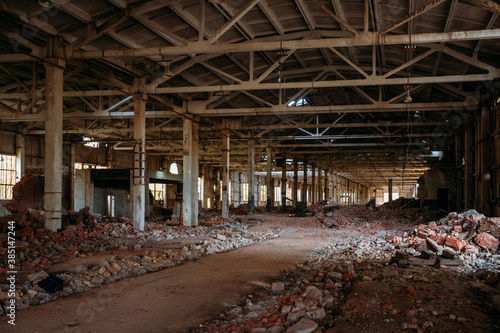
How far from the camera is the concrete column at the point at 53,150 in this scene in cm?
1131

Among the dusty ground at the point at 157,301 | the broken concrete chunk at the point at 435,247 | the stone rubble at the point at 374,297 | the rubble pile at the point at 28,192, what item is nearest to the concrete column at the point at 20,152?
the rubble pile at the point at 28,192

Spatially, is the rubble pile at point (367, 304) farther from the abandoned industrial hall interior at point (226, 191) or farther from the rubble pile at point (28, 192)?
the rubble pile at point (28, 192)

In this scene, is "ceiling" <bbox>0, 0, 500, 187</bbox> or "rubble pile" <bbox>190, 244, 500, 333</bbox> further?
"ceiling" <bbox>0, 0, 500, 187</bbox>

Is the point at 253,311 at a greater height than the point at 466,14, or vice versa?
the point at 466,14

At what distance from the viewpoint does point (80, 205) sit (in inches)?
770

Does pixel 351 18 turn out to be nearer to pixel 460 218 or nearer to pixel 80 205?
pixel 460 218

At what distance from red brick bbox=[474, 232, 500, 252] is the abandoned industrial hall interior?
43 millimetres

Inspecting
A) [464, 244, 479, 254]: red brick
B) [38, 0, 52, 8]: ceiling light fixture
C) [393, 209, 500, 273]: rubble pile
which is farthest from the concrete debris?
[464, 244, 479, 254]: red brick

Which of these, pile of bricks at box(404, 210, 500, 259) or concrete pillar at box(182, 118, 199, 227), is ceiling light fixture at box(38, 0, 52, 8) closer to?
concrete pillar at box(182, 118, 199, 227)

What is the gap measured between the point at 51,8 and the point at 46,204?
5.59 meters

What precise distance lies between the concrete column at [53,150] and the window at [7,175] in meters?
12.9

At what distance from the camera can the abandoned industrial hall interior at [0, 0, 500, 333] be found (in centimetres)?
600

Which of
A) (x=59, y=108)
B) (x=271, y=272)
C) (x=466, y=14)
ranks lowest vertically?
(x=271, y=272)

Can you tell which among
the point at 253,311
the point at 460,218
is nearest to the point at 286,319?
the point at 253,311
